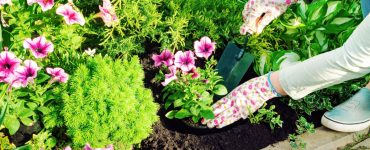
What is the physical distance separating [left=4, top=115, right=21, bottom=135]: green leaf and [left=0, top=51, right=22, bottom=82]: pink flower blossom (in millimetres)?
219

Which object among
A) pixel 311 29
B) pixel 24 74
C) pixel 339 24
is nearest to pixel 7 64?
pixel 24 74

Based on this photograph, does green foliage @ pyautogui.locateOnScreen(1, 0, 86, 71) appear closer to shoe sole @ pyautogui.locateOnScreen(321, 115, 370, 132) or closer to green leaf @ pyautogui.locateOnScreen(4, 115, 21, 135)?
green leaf @ pyautogui.locateOnScreen(4, 115, 21, 135)

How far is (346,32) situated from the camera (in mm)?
2664

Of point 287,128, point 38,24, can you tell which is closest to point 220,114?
point 287,128

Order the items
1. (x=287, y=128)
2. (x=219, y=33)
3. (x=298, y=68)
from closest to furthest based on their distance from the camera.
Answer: (x=298, y=68) < (x=287, y=128) < (x=219, y=33)

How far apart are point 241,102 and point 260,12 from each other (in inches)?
18.4

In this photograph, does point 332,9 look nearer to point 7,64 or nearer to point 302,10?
point 302,10

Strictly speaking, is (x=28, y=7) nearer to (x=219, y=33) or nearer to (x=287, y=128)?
(x=219, y=33)

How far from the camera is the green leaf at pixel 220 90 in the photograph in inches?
Result: 96.7

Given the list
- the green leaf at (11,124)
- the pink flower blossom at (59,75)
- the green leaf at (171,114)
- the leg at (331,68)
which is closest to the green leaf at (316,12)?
the leg at (331,68)

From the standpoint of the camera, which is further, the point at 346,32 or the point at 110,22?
the point at 346,32

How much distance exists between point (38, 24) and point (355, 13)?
5.73 feet

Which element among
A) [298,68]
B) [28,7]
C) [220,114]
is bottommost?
[220,114]

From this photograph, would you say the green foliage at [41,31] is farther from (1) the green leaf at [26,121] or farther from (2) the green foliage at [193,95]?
(2) the green foliage at [193,95]
